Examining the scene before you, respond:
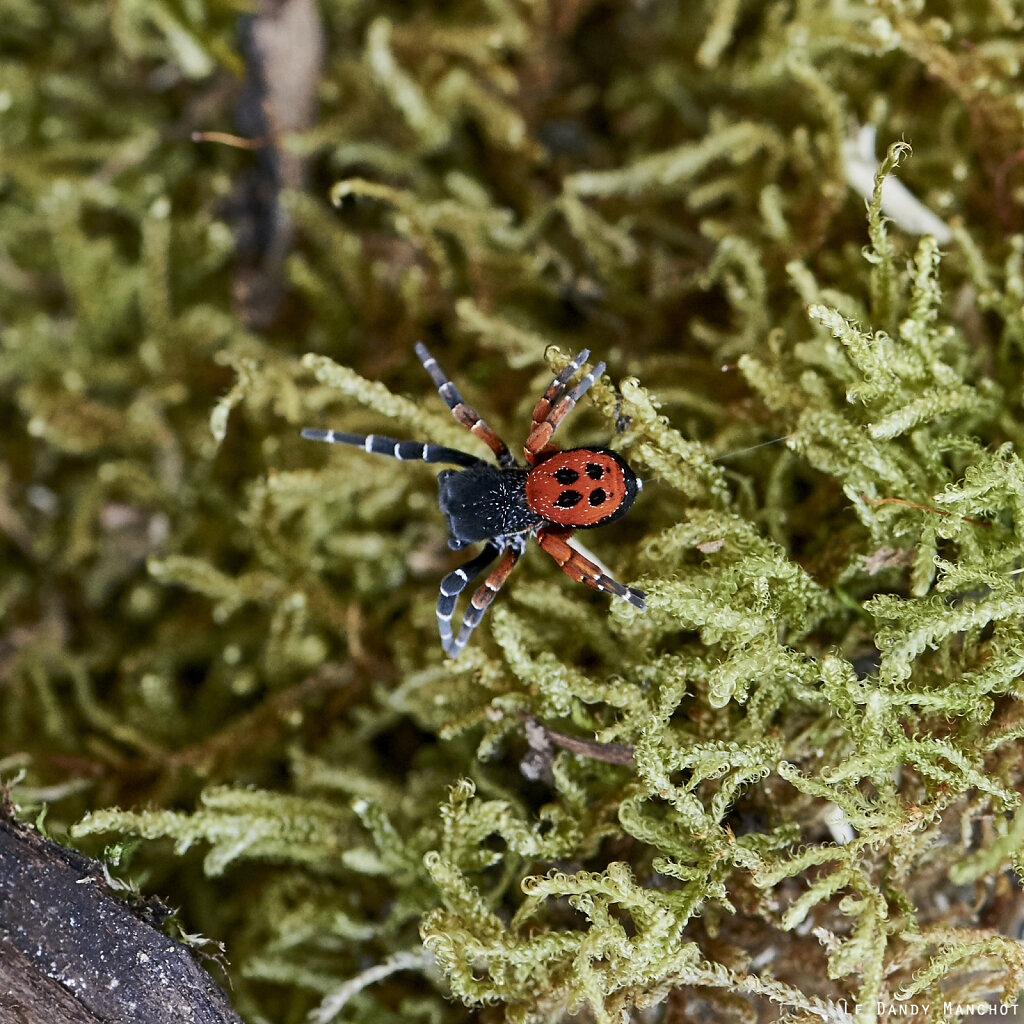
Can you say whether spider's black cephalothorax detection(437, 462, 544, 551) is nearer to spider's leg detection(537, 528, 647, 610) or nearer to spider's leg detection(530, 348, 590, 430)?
spider's leg detection(537, 528, 647, 610)

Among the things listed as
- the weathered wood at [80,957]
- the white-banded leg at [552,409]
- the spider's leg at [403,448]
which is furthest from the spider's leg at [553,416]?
the weathered wood at [80,957]

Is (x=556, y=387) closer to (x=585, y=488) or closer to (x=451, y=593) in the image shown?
(x=585, y=488)

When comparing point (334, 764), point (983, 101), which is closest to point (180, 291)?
point (334, 764)

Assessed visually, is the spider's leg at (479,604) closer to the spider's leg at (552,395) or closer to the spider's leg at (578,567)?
the spider's leg at (578,567)

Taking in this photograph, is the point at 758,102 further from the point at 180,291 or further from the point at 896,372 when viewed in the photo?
the point at 180,291

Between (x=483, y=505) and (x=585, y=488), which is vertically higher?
(x=585, y=488)

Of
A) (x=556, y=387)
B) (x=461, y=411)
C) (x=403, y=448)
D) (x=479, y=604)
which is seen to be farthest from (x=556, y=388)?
(x=479, y=604)

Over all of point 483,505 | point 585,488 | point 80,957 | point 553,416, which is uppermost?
point 553,416

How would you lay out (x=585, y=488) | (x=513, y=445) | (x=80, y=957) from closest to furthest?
(x=80, y=957), (x=585, y=488), (x=513, y=445)
